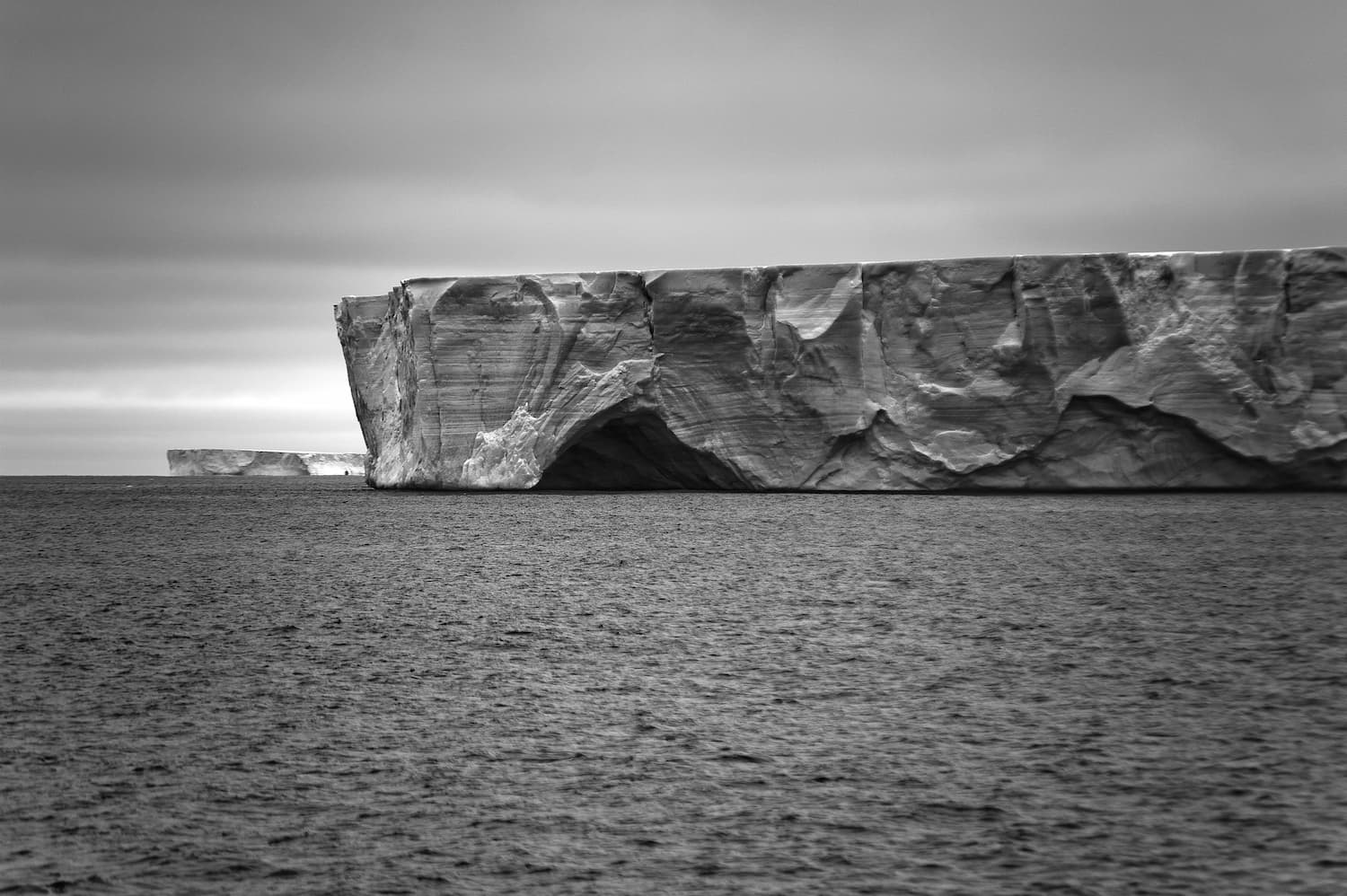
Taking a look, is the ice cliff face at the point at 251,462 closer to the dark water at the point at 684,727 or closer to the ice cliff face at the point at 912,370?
the ice cliff face at the point at 912,370

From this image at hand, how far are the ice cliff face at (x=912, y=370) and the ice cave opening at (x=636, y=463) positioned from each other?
241 millimetres

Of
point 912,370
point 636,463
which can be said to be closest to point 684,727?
point 912,370

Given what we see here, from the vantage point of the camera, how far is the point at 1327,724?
19.8 feet

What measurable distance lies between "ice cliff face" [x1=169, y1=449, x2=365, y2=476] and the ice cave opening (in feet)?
110

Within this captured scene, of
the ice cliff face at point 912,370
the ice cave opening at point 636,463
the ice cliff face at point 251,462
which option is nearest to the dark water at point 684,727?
the ice cliff face at point 912,370

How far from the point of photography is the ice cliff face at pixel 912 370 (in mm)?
22031

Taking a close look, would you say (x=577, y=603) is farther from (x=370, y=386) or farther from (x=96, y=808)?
(x=370, y=386)

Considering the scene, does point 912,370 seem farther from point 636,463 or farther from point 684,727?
point 684,727

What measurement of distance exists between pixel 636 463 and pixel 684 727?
73.6 feet

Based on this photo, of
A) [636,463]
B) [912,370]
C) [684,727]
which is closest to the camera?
[684,727]

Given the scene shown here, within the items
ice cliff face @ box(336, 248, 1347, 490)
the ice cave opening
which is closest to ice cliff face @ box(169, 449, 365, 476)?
the ice cave opening

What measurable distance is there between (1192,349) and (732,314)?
8.10m

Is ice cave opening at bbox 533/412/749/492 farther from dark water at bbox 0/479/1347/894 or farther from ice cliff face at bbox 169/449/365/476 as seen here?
ice cliff face at bbox 169/449/365/476

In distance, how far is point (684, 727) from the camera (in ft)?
20.1
